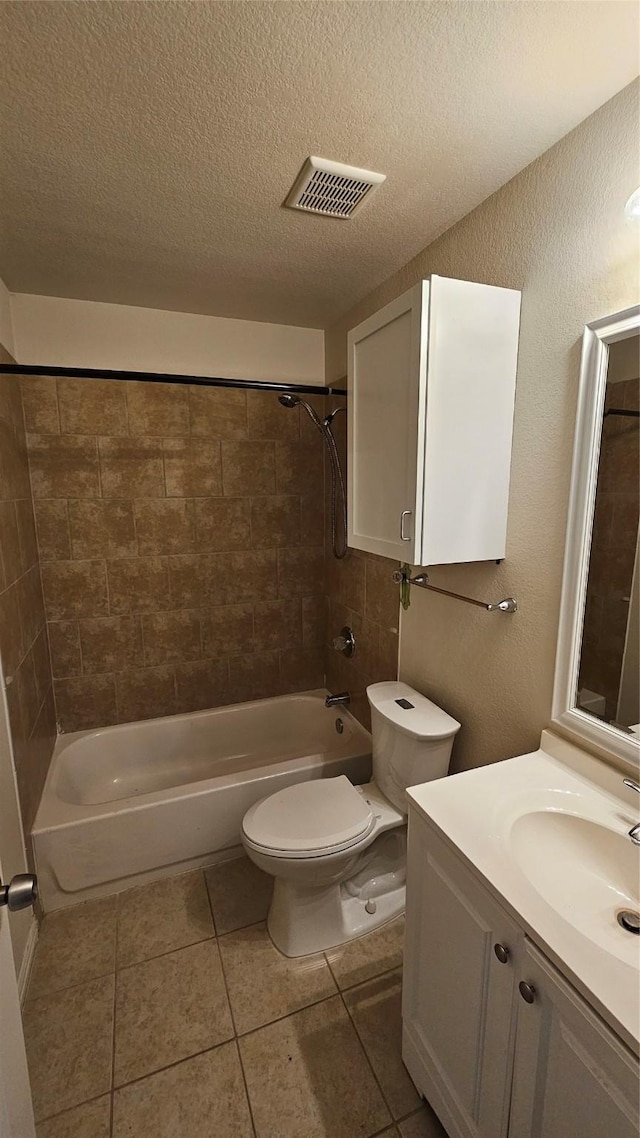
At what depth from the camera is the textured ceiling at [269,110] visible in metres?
0.85

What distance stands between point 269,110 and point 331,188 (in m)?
0.31

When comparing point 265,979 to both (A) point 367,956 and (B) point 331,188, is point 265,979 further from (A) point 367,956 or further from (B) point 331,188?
(B) point 331,188

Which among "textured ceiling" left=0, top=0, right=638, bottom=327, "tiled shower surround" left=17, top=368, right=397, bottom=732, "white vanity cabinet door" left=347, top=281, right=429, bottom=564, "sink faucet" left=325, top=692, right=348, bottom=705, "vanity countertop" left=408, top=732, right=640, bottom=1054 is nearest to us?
"vanity countertop" left=408, top=732, right=640, bottom=1054

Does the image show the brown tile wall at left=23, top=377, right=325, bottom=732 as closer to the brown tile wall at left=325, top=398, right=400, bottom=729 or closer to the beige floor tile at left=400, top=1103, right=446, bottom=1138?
the brown tile wall at left=325, top=398, right=400, bottom=729

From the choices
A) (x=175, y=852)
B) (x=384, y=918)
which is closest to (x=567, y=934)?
(x=384, y=918)

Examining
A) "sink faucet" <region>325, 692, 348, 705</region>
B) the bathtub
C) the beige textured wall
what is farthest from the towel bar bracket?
the bathtub

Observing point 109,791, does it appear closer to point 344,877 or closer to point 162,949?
point 162,949

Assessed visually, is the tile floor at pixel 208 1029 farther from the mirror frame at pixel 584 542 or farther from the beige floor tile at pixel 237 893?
the mirror frame at pixel 584 542


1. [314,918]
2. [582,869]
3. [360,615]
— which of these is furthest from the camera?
[360,615]

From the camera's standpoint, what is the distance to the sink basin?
884 mm

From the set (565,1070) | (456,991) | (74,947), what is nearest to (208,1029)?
(74,947)

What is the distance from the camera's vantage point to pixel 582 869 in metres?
1.00

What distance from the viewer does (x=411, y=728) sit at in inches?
61.0

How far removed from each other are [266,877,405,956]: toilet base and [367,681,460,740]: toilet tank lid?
61 cm
